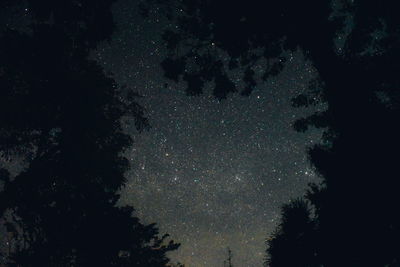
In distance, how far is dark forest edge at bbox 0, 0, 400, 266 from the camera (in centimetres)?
716

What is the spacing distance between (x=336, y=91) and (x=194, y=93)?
582cm

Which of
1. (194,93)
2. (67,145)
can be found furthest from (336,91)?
(67,145)

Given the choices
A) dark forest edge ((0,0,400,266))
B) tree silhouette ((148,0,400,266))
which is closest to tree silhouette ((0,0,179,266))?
dark forest edge ((0,0,400,266))

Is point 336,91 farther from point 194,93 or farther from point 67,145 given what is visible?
point 67,145

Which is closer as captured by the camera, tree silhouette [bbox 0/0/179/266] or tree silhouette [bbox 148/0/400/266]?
tree silhouette [bbox 148/0/400/266]

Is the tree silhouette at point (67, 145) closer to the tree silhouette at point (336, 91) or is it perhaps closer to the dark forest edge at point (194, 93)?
the dark forest edge at point (194, 93)

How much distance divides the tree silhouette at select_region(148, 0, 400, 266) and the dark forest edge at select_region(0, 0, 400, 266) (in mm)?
28

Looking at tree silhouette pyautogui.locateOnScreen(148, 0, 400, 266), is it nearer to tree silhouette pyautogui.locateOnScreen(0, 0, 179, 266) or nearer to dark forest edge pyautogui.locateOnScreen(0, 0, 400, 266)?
Answer: dark forest edge pyautogui.locateOnScreen(0, 0, 400, 266)

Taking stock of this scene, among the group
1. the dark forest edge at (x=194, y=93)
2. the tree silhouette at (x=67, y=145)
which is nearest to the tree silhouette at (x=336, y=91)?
the dark forest edge at (x=194, y=93)

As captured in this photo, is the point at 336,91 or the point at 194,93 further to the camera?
the point at 194,93

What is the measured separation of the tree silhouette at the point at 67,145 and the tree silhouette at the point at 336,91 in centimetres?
379

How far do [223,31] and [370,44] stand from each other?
5.80m

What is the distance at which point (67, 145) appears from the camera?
1642 cm

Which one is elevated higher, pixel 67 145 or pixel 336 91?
pixel 67 145
